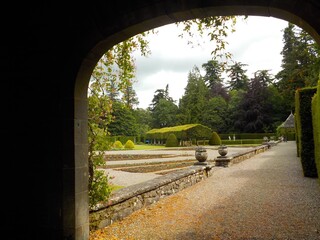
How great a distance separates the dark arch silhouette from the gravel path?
3.21 feet

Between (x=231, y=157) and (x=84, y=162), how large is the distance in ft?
33.4

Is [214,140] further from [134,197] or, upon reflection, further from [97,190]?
[97,190]

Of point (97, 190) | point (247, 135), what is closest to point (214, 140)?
point (247, 135)

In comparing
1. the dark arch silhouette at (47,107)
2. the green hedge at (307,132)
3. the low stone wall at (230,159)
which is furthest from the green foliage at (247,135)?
the dark arch silhouette at (47,107)

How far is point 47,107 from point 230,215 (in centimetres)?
364

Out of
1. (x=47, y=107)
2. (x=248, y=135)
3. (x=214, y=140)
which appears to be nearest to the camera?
(x=47, y=107)

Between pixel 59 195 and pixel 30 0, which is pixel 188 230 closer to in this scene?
pixel 59 195

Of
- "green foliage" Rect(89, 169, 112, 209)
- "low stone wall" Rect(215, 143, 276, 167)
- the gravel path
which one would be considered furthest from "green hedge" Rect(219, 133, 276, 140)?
"green foliage" Rect(89, 169, 112, 209)

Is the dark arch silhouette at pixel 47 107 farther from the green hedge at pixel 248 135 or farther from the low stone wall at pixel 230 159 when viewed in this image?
the green hedge at pixel 248 135

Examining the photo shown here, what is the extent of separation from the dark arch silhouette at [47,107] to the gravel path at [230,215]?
980mm

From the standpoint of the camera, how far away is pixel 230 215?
191 inches

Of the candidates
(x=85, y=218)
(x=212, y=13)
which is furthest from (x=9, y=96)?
(x=212, y=13)

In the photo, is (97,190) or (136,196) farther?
(136,196)

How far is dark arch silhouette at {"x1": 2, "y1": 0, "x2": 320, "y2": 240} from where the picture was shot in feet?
9.89
